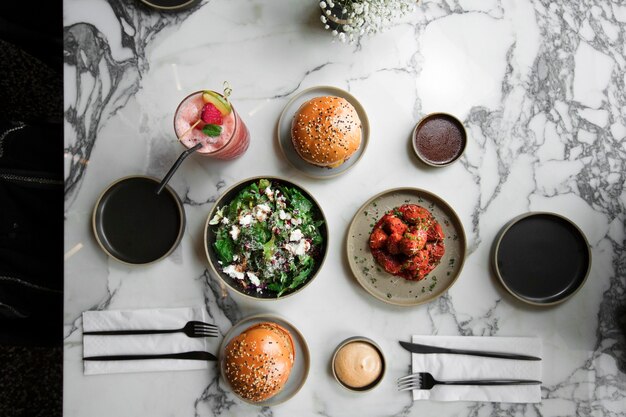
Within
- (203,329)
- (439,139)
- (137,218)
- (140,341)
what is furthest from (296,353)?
(439,139)

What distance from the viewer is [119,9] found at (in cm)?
220

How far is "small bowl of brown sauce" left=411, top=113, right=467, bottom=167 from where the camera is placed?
2.13 metres

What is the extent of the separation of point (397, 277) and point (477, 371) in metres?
0.53

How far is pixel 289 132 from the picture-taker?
7.09ft

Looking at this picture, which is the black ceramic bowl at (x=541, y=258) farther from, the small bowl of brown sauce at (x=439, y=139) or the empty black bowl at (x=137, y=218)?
the empty black bowl at (x=137, y=218)

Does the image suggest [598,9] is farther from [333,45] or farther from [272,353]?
[272,353]

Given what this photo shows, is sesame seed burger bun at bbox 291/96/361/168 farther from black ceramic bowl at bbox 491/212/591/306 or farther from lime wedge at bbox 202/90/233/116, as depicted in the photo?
black ceramic bowl at bbox 491/212/591/306

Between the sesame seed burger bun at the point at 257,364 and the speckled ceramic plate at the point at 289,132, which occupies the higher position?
the speckled ceramic plate at the point at 289,132

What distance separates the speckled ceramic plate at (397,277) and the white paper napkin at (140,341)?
73 cm

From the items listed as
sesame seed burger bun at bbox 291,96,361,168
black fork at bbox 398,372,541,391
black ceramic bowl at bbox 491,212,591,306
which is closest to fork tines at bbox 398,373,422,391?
black fork at bbox 398,372,541,391

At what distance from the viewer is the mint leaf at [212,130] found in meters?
1.84

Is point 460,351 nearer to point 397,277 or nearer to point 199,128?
point 397,277

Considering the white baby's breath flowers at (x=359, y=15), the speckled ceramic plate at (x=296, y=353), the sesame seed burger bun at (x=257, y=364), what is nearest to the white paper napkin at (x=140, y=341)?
the speckled ceramic plate at (x=296, y=353)
